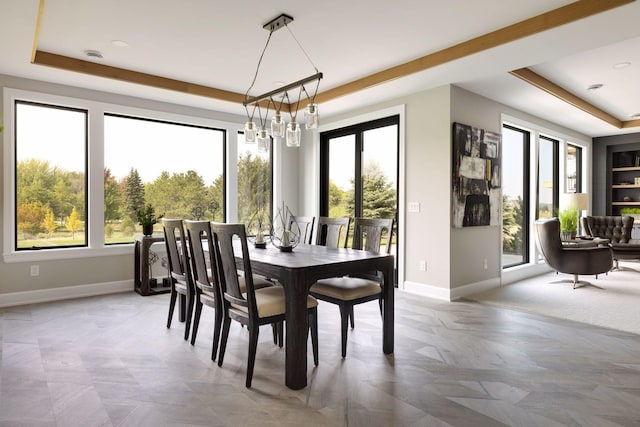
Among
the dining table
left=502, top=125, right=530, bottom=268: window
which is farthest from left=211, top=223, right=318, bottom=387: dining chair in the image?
left=502, top=125, right=530, bottom=268: window

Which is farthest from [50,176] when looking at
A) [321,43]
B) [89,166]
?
[321,43]

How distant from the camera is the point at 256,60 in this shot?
13.9 feet

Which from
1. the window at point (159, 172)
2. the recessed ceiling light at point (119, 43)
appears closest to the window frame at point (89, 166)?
the window at point (159, 172)

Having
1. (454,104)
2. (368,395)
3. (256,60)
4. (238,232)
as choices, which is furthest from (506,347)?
(256,60)

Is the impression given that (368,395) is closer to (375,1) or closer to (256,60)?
(375,1)

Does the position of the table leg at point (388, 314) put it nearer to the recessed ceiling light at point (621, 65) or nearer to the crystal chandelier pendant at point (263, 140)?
the crystal chandelier pendant at point (263, 140)

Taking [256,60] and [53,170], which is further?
[53,170]

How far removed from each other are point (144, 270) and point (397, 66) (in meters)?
3.73

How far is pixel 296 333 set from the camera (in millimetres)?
2467

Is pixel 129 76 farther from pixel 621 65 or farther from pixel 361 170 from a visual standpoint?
pixel 621 65

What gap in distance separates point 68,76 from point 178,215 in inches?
83.3

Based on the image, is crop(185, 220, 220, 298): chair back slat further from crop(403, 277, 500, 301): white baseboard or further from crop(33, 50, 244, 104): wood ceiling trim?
crop(403, 277, 500, 301): white baseboard

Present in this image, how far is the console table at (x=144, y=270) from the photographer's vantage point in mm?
4820

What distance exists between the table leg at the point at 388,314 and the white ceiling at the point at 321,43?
2.01m
